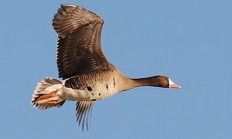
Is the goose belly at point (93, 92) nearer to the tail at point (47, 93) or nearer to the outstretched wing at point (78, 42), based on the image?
the tail at point (47, 93)

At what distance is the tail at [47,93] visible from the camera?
47.9 ft

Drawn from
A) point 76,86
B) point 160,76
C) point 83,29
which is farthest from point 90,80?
point 160,76

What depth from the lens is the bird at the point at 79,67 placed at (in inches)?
556

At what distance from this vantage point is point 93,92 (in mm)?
14102

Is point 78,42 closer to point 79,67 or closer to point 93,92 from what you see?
point 79,67

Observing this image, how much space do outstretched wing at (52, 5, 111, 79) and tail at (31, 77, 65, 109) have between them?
0.40 meters

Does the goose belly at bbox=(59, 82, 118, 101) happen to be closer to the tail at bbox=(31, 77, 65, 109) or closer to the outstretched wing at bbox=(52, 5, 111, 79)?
the tail at bbox=(31, 77, 65, 109)

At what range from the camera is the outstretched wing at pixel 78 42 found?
14102mm

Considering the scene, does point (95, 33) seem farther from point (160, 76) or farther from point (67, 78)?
point (160, 76)

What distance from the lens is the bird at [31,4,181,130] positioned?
1412cm

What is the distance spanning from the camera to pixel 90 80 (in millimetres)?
14320

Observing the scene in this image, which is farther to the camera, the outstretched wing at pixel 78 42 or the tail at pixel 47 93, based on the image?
the tail at pixel 47 93

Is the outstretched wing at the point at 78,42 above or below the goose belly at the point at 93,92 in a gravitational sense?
above

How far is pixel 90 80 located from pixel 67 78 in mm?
764
